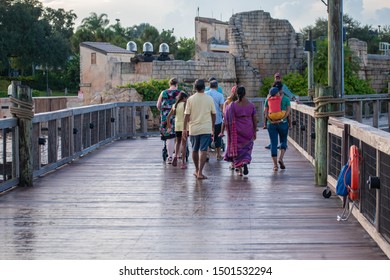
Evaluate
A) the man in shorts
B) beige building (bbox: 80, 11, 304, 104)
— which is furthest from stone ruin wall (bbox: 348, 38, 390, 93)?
the man in shorts

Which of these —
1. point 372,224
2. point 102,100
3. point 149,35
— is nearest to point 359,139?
point 372,224


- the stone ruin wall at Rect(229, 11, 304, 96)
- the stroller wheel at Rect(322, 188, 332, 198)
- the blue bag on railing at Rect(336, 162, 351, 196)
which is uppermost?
the stone ruin wall at Rect(229, 11, 304, 96)

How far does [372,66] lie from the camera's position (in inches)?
2242

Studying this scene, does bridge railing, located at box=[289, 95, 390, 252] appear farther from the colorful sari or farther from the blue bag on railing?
the colorful sari

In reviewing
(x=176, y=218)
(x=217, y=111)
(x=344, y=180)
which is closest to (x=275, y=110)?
(x=217, y=111)

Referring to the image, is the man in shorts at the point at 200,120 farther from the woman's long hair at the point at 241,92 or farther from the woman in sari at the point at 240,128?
the woman's long hair at the point at 241,92

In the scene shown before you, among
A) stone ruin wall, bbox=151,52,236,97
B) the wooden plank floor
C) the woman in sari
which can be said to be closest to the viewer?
the wooden plank floor

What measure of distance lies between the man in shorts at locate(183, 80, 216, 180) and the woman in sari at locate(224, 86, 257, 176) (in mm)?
326

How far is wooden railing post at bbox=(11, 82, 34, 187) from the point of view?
13.6m

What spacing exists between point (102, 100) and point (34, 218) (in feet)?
88.3

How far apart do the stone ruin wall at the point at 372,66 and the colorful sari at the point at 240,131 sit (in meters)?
40.7

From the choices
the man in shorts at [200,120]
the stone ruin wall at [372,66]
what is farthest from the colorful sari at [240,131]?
the stone ruin wall at [372,66]

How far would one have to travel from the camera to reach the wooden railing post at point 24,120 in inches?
535
